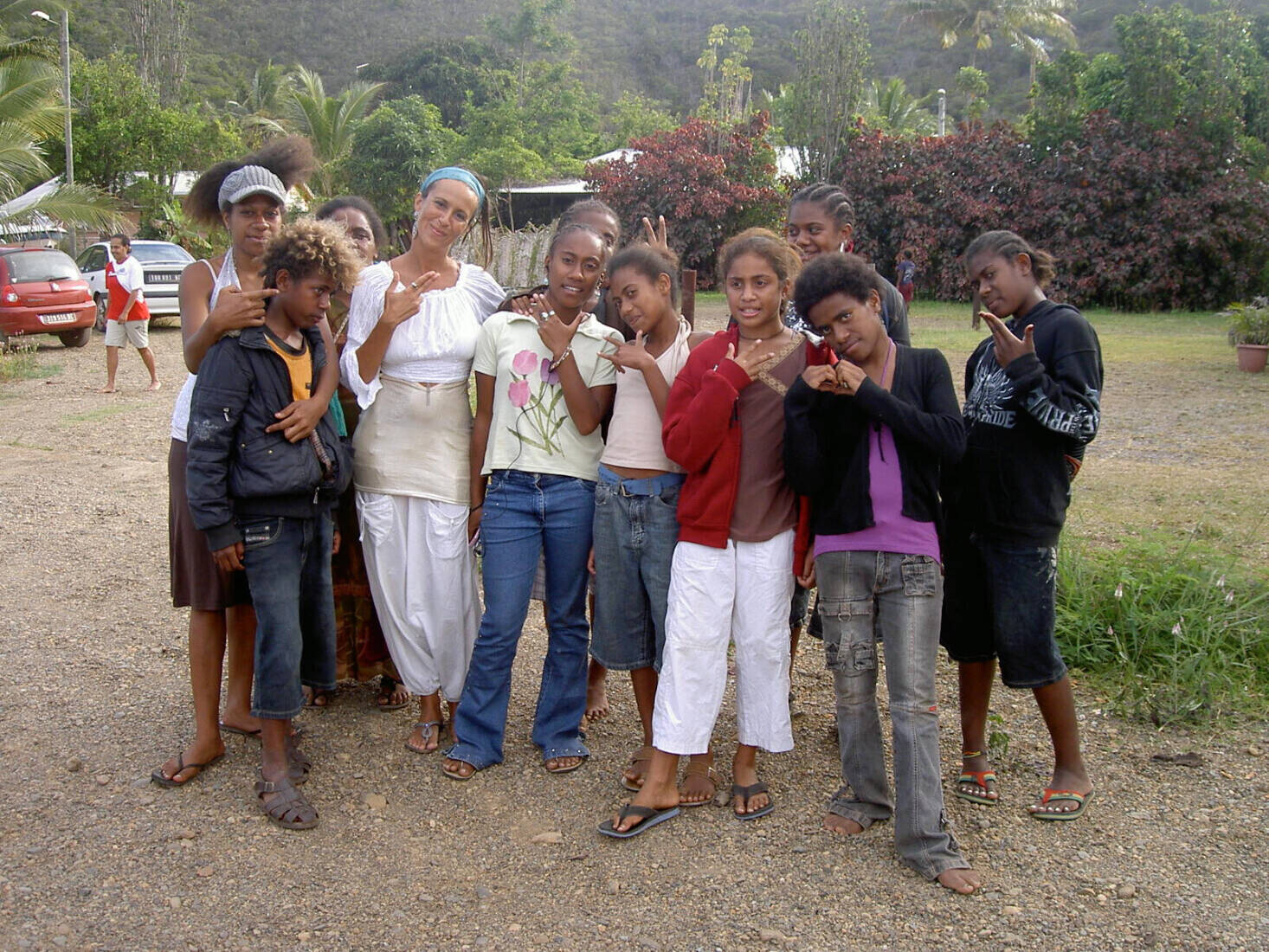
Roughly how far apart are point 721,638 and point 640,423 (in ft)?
2.31

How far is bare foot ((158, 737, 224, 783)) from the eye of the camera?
3.45m

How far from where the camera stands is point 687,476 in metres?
3.30

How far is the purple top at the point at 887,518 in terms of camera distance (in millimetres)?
3000

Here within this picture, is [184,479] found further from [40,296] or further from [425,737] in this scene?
[40,296]

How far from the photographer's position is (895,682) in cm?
298

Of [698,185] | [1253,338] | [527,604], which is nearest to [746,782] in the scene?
[527,604]

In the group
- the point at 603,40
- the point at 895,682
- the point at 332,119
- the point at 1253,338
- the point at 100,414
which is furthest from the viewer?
the point at 603,40

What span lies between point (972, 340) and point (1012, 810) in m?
13.0

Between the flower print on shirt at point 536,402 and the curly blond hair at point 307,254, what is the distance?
613 millimetres

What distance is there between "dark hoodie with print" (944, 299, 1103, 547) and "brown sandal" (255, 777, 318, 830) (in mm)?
2168

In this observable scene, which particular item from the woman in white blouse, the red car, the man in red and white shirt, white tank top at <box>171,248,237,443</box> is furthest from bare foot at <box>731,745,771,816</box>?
the red car

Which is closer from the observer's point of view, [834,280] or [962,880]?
[962,880]

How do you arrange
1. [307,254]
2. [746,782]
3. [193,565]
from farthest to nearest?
[193,565], [746,782], [307,254]

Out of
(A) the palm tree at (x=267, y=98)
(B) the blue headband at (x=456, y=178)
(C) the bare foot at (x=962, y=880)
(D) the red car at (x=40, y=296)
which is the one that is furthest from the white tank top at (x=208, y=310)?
(A) the palm tree at (x=267, y=98)
